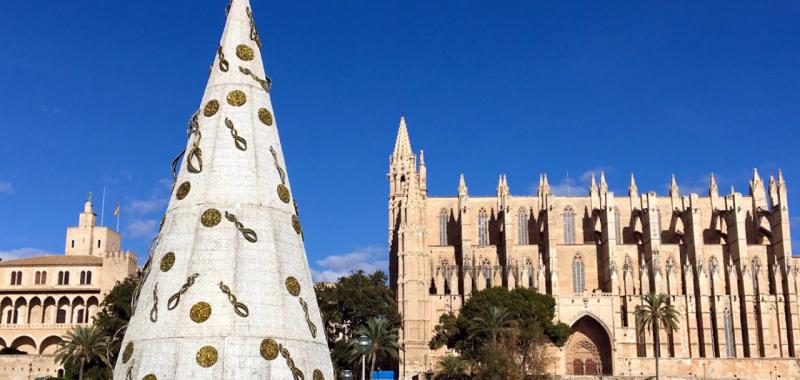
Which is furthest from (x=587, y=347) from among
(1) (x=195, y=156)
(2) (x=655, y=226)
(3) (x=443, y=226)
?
(1) (x=195, y=156)

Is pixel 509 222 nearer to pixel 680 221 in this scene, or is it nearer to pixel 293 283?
pixel 680 221

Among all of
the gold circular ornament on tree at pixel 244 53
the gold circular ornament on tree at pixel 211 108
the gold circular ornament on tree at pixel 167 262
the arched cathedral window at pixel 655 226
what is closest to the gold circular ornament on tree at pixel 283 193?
the gold circular ornament on tree at pixel 211 108

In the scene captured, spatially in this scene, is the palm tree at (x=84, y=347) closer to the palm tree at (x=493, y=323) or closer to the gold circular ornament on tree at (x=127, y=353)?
the palm tree at (x=493, y=323)

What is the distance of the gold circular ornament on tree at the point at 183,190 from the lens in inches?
637

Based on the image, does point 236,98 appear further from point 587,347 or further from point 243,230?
point 587,347

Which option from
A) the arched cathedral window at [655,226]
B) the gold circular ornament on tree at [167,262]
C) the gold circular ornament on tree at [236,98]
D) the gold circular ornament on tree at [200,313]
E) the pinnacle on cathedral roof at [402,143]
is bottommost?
the gold circular ornament on tree at [200,313]

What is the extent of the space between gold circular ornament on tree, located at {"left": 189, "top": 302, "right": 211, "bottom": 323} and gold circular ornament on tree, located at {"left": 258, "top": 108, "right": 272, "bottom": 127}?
4.09 meters

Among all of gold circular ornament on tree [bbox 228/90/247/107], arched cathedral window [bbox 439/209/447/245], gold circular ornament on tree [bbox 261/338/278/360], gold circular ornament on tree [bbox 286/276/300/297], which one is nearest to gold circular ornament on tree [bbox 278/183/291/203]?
gold circular ornament on tree [bbox 286/276/300/297]

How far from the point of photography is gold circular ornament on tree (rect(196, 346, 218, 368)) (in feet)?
47.1

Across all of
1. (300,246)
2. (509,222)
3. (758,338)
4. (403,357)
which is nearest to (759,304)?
(758,338)

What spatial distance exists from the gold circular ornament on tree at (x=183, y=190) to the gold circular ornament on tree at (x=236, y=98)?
1845mm

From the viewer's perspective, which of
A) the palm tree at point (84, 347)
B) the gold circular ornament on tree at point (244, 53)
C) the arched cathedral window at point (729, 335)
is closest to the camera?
the gold circular ornament on tree at point (244, 53)

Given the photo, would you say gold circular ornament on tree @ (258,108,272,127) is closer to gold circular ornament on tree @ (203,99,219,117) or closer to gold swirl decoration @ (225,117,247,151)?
gold swirl decoration @ (225,117,247,151)

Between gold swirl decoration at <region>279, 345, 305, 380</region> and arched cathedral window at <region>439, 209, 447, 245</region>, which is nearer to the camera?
gold swirl decoration at <region>279, 345, 305, 380</region>
